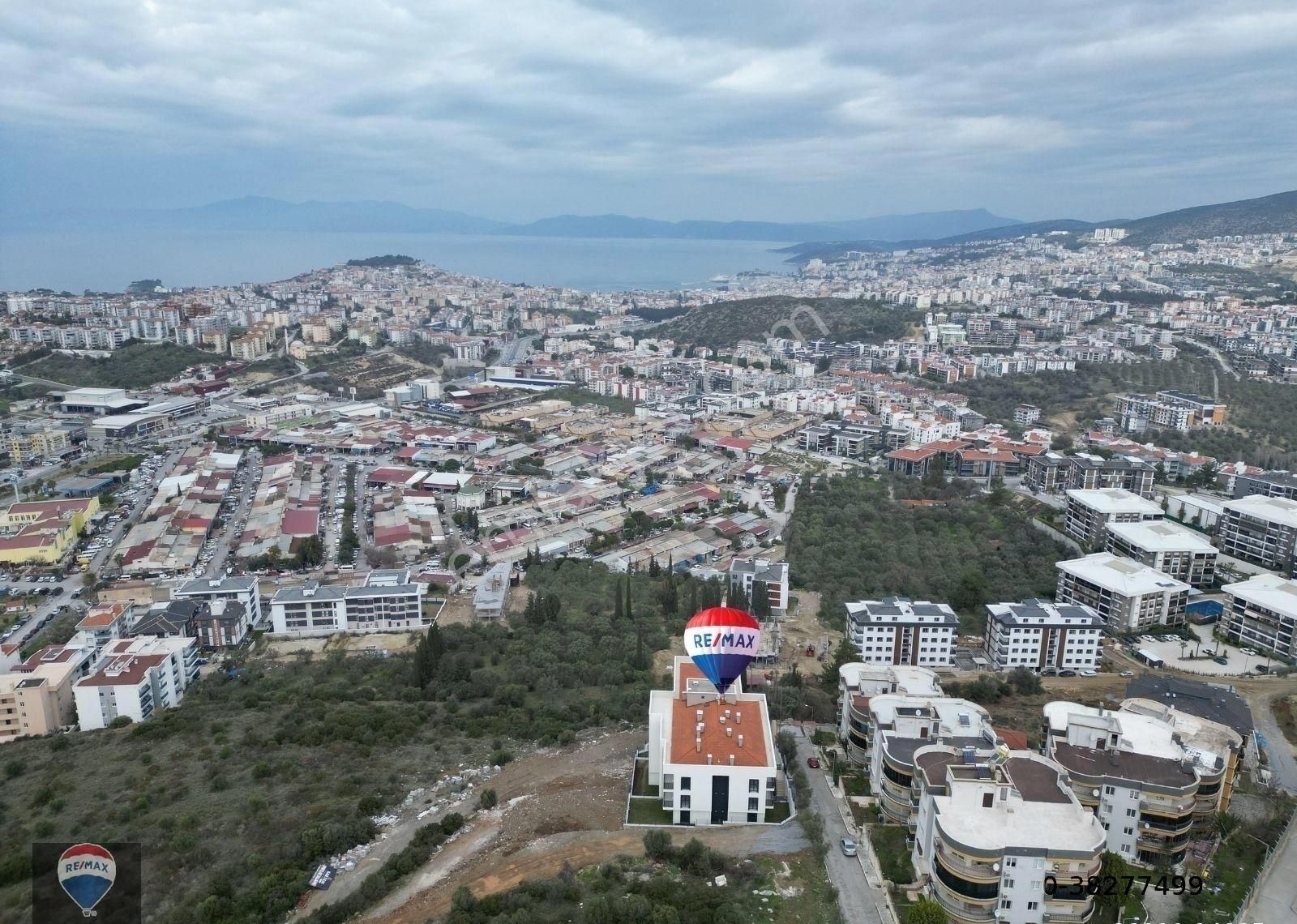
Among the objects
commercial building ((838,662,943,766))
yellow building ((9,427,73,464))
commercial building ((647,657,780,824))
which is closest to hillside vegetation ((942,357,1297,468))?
commercial building ((838,662,943,766))

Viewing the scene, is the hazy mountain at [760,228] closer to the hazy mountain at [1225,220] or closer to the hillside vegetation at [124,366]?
the hazy mountain at [1225,220]

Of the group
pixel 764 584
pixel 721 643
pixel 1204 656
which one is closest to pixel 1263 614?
pixel 1204 656

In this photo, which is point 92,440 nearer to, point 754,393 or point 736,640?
point 754,393

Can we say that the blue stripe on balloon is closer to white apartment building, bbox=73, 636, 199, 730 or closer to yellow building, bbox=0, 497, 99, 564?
white apartment building, bbox=73, 636, 199, 730

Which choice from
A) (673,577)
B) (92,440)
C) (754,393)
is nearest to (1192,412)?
(754,393)

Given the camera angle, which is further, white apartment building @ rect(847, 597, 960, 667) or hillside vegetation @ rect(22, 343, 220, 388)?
hillside vegetation @ rect(22, 343, 220, 388)
